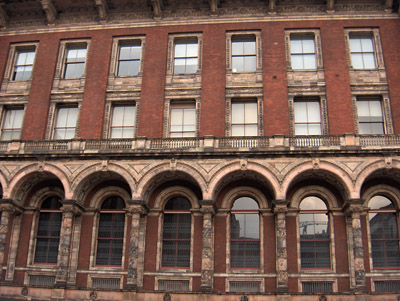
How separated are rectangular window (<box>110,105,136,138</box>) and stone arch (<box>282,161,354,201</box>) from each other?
8.77 m

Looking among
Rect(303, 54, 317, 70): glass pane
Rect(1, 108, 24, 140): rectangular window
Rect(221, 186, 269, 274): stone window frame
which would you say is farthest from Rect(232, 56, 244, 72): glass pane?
Rect(1, 108, 24, 140): rectangular window

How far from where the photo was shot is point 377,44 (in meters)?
25.2

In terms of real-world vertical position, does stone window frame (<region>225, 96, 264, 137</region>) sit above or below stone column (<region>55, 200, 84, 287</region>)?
above

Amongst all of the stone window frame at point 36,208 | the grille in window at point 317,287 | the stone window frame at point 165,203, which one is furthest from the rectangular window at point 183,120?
the grille in window at point 317,287

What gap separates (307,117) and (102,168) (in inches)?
435

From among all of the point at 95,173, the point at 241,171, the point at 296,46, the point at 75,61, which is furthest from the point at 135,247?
the point at 296,46

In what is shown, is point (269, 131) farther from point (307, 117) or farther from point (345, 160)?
point (345, 160)

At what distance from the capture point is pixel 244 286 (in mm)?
21578

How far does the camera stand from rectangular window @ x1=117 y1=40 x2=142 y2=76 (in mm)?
26312

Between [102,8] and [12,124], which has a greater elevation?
[102,8]

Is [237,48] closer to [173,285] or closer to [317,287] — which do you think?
[173,285]

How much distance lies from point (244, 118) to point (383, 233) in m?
9.03

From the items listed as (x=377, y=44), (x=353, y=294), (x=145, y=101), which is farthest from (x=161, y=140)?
(x=377, y=44)

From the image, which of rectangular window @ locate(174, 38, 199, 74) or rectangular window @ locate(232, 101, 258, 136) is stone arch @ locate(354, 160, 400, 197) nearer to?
rectangular window @ locate(232, 101, 258, 136)
